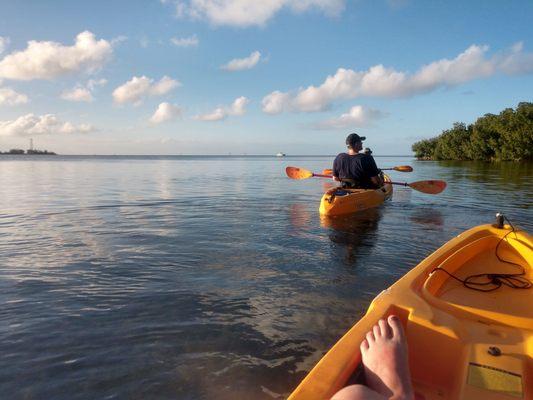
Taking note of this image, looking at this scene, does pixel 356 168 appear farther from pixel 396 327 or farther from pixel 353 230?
pixel 396 327

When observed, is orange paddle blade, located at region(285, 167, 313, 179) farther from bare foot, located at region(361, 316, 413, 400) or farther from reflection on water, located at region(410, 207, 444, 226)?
bare foot, located at region(361, 316, 413, 400)

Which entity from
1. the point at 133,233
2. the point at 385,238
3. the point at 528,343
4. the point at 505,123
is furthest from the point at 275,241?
the point at 505,123

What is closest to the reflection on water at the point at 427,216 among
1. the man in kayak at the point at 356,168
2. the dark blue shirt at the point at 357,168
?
the man in kayak at the point at 356,168

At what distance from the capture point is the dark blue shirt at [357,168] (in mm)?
10686

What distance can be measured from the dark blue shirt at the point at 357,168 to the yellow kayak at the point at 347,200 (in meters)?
0.34

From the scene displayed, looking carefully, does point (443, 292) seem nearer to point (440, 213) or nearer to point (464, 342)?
point (464, 342)

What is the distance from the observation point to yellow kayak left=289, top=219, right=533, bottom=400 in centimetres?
240

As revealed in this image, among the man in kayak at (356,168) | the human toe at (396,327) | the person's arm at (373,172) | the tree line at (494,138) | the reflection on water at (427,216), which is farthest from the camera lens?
the tree line at (494,138)

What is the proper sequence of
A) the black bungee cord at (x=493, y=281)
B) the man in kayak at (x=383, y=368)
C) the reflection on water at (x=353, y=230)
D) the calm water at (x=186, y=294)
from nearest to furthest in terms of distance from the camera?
1. the man in kayak at (x=383, y=368)
2. the calm water at (x=186, y=294)
3. the black bungee cord at (x=493, y=281)
4. the reflection on water at (x=353, y=230)

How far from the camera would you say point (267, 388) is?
3.06m

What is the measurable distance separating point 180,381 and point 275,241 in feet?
16.1

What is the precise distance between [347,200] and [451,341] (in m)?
7.81

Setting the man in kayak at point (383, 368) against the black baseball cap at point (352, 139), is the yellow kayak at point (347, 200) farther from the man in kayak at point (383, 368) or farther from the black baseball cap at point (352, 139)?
the man in kayak at point (383, 368)

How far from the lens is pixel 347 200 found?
10469 mm
